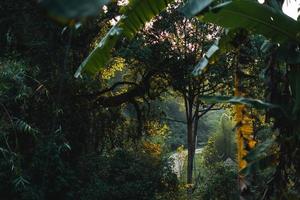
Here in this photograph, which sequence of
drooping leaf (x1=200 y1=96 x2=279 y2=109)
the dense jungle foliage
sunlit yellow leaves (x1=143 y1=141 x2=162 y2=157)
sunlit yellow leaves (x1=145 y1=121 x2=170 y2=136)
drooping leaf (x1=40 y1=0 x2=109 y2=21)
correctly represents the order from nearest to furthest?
drooping leaf (x1=40 y1=0 x2=109 y2=21), drooping leaf (x1=200 y1=96 x2=279 y2=109), the dense jungle foliage, sunlit yellow leaves (x1=143 y1=141 x2=162 y2=157), sunlit yellow leaves (x1=145 y1=121 x2=170 y2=136)

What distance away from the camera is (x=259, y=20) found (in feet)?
10.8

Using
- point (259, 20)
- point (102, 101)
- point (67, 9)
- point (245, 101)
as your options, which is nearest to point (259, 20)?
point (259, 20)

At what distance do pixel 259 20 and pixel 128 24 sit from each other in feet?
3.37

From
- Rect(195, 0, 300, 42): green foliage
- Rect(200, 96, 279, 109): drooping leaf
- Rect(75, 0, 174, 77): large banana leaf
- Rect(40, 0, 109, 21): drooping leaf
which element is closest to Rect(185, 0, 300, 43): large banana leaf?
Rect(195, 0, 300, 42): green foliage

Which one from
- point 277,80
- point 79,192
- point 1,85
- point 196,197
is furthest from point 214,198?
point 277,80

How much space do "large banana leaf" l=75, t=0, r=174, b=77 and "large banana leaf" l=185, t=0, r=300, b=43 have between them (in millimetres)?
437

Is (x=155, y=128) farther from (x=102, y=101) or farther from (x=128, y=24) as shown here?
(x=128, y=24)

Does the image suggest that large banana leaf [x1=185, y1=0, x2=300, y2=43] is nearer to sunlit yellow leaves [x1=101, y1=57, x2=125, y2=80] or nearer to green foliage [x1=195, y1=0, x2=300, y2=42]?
green foliage [x1=195, y1=0, x2=300, y2=42]

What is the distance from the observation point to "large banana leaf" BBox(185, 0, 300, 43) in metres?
3.21

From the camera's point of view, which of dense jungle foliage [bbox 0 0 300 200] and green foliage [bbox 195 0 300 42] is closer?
green foliage [bbox 195 0 300 42]

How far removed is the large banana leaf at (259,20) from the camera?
321 cm

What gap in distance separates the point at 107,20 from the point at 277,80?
834 centimetres

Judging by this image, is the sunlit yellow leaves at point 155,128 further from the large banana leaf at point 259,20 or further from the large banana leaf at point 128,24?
the large banana leaf at point 259,20

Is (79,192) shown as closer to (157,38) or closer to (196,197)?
(196,197)
